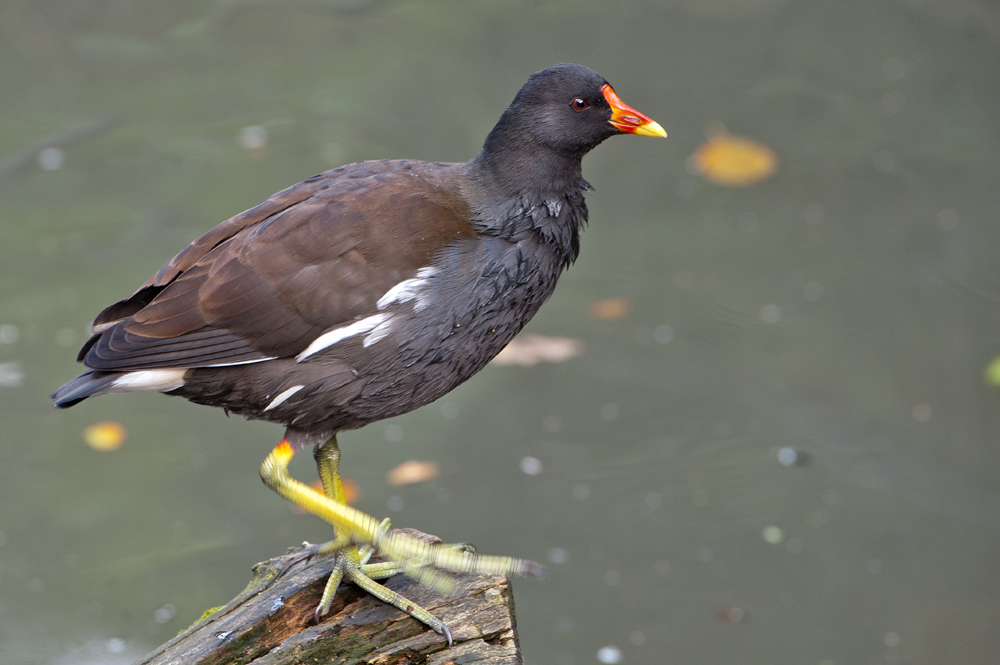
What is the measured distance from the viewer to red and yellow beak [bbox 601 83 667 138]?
3168 mm

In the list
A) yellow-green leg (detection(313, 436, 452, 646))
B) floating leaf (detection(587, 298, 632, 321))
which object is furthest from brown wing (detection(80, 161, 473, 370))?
floating leaf (detection(587, 298, 632, 321))

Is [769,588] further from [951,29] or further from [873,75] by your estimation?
[951,29]

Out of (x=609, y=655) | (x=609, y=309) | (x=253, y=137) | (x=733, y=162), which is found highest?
(x=253, y=137)

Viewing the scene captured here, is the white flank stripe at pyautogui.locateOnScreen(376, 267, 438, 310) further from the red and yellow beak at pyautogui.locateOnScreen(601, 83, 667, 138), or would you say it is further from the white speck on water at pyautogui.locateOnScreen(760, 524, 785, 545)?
the white speck on water at pyautogui.locateOnScreen(760, 524, 785, 545)

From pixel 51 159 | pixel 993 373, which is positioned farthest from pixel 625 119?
pixel 51 159

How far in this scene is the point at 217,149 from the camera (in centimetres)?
668

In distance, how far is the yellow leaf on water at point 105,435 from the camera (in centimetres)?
502

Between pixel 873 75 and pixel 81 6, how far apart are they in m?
5.81

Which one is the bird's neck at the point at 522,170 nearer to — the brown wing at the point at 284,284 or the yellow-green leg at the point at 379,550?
the brown wing at the point at 284,284

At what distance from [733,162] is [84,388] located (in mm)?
4662

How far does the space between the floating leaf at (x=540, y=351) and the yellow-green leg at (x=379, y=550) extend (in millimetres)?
2396

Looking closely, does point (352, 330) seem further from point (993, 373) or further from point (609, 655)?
point (993, 373)

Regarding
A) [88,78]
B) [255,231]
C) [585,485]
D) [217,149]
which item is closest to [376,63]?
[217,149]

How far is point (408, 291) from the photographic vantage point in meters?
2.90
